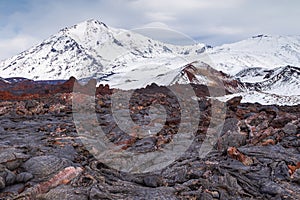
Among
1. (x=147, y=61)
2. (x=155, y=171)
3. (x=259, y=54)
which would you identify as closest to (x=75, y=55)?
(x=147, y=61)

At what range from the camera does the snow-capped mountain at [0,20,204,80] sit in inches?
5804

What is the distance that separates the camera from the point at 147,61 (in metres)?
103

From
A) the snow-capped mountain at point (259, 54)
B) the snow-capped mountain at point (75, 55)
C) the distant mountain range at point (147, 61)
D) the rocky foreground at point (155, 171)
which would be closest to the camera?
the rocky foreground at point (155, 171)

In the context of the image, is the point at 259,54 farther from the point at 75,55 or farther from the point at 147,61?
the point at 75,55

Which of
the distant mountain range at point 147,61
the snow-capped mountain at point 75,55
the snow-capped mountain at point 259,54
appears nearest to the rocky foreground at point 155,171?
the distant mountain range at point 147,61

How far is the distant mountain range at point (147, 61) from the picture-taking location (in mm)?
36906

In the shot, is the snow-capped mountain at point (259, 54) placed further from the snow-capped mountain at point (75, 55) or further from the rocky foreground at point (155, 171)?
the rocky foreground at point (155, 171)

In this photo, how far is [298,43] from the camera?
126062 mm

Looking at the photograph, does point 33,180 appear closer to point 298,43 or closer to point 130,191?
point 130,191

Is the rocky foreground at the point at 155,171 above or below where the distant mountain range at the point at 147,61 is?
below

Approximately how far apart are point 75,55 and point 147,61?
70476mm

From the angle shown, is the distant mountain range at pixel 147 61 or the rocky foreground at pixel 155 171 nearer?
the rocky foreground at pixel 155 171

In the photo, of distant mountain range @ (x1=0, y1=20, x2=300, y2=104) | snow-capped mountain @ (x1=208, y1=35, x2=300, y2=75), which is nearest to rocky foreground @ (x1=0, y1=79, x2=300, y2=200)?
distant mountain range @ (x1=0, y1=20, x2=300, y2=104)

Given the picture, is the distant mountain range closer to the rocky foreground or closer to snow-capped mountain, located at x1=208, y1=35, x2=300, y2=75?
snow-capped mountain, located at x1=208, y1=35, x2=300, y2=75
